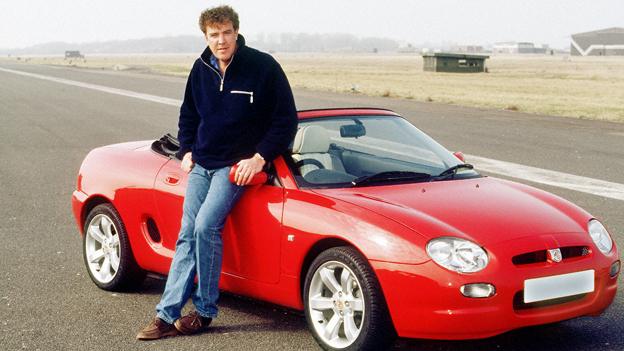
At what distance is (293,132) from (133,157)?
4.73 feet

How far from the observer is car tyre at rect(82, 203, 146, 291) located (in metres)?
5.82

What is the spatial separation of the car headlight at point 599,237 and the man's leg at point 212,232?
6.12ft

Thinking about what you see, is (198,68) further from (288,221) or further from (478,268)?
(478,268)

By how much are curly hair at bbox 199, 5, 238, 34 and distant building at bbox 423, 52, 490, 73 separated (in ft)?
195

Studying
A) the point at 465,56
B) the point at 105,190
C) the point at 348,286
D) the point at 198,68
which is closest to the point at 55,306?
the point at 105,190

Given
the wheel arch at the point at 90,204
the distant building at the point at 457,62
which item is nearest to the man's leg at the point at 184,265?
the wheel arch at the point at 90,204

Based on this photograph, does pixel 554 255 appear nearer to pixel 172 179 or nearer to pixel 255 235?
pixel 255 235

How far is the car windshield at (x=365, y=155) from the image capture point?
5.07 metres

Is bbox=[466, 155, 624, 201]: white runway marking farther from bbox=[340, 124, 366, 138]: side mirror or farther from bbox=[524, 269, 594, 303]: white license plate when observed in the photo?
bbox=[524, 269, 594, 303]: white license plate

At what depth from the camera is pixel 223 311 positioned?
5543 millimetres

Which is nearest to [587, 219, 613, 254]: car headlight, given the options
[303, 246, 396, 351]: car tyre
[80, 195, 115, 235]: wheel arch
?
[303, 246, 396, 351]: car tyre

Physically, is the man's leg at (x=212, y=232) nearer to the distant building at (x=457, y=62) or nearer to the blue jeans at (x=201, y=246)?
the blue jeans at (x=201, y=246)

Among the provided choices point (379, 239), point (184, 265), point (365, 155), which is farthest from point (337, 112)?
point (379, 239)

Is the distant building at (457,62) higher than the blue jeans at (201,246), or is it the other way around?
the blue jeans at (201,246)
